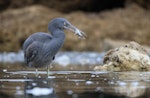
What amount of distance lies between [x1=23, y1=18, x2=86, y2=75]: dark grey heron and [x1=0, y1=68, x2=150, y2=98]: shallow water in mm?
426

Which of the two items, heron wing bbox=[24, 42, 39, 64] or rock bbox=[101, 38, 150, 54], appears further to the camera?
rock bbox=[101, 38, 150, 54]

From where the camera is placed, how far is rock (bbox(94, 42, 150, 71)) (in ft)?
39.3

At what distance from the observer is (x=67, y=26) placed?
10836 mm

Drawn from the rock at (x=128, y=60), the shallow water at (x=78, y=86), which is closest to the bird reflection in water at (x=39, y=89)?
the shallow water at (x=78, y=86)

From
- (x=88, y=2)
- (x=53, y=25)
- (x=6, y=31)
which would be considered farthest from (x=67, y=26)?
(x=88, y=2)

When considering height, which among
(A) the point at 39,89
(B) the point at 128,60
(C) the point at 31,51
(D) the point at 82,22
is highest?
(D) the point at 82,22

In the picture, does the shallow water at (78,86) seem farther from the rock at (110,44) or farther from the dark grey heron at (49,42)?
the rock at (110,44)

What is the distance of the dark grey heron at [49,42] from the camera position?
35.3ft

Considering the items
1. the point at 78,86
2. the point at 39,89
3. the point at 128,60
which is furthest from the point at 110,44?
the point at 39,89

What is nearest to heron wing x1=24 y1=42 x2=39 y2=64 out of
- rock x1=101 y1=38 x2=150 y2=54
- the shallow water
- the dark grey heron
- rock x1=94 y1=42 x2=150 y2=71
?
the dark grey heron

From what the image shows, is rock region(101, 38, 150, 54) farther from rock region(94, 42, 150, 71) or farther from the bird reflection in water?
the bird reflection in water

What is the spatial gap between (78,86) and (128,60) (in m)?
3.39

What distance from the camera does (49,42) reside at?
35.5 feet

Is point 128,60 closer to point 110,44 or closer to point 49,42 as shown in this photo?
point 49,42
